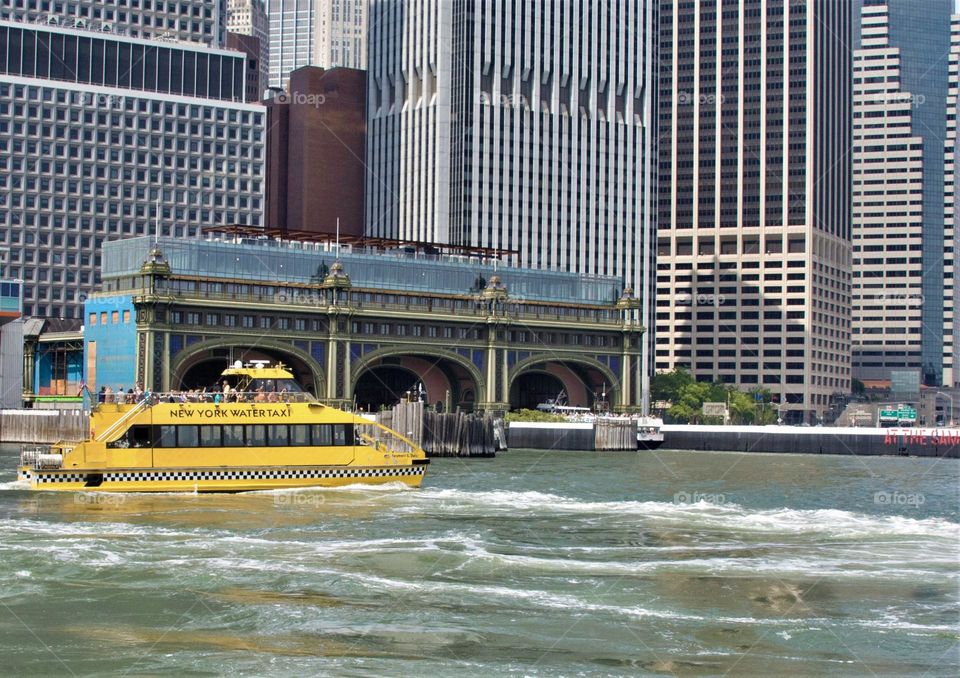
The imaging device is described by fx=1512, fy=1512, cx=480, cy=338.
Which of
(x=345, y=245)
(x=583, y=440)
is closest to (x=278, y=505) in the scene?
(x=583, y=440)

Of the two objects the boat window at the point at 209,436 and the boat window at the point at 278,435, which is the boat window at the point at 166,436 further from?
the boat window at the point at 278,435

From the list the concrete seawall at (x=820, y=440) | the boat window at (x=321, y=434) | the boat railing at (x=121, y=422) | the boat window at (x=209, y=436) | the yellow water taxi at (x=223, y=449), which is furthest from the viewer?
the concrete seawall at (x=820, y=440)

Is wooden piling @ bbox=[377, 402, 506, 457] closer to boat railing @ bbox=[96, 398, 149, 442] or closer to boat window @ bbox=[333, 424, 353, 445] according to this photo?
boat window @ bbox=[333, 424, 353, 445]

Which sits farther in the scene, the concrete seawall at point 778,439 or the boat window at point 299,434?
the concrete seawall at point 778,439

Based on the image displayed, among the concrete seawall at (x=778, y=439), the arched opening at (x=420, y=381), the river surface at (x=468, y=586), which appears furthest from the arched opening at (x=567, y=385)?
the river surface at (x=468, y=586)

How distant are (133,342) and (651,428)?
4902cm

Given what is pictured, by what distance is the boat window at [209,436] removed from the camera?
67.5m

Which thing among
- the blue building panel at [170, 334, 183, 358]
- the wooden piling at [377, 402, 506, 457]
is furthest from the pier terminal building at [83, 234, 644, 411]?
the wooden piling at [377, 402, 506, 457]

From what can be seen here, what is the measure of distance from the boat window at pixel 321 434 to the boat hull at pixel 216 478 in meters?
1.24

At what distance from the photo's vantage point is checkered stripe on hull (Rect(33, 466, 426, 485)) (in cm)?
6469

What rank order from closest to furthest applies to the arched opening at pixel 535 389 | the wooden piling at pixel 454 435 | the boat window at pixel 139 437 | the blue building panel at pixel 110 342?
the boat window at pixel 139 437 < the wooden piling at pixel 454 435 < the blue building panel at pixel 110 342 < the arched opening at pixel 535 389

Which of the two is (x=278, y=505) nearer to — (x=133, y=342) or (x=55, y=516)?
(x=55, y=516)

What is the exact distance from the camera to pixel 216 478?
67250 millimetres

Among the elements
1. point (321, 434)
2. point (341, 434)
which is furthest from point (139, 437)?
point (341, 434)
